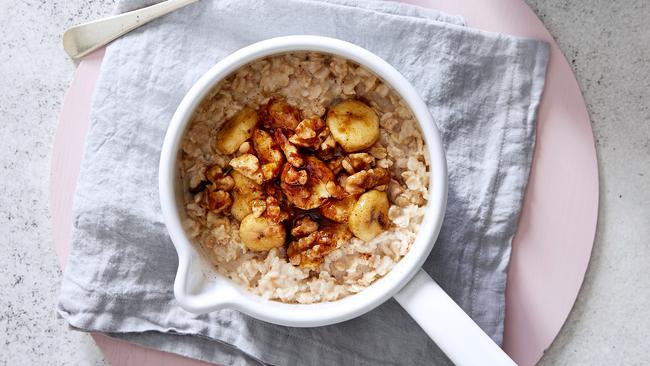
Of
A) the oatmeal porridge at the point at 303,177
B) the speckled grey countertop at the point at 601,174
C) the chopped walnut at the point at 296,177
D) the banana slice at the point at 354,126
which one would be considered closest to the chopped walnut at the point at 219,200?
the oatmeal porridge at the point at 303,177

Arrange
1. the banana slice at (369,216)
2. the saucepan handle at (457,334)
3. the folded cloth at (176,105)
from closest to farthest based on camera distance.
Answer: the saucepan handle at (457,334) < the banana slice at (369,216) < the folded cloth at (176,105)

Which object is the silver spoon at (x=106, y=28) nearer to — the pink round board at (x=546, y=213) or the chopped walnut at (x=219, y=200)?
the pink round board at (x=546, y=213)

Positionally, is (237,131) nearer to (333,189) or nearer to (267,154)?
(267,154)

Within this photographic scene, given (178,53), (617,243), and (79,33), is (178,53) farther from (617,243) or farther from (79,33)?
(617,243)

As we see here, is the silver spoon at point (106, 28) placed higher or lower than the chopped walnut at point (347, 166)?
higher

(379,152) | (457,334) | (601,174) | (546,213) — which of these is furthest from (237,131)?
(601,174)

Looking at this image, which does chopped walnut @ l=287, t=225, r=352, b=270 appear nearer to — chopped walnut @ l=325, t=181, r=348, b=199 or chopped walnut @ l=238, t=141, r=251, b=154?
chopped walnut @ l=325, t=181, r=348, b=199

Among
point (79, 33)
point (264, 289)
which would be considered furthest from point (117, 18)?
point (264, 289)
